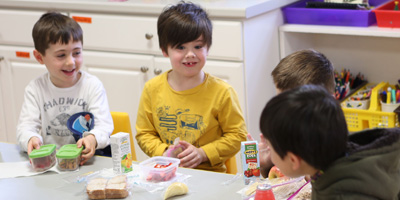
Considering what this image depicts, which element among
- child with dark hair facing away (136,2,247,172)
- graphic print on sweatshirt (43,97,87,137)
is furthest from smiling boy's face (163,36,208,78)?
graphic print on sweatshirt (43,97,87,137)

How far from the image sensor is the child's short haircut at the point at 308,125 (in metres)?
0.97

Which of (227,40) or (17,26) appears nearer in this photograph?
(227,40)

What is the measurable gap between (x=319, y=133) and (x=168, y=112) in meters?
0.98

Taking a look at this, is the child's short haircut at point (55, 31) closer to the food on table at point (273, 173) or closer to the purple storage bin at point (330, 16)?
the food on table at point (273, 173)

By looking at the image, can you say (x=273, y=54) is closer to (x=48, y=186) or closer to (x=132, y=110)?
(x=132, y=110)

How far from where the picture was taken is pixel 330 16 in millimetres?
2455

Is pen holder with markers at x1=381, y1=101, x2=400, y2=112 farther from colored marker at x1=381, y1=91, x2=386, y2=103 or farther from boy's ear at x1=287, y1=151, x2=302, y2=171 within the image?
boy's ear at x1=287, y1=151, x2=302, y2=171

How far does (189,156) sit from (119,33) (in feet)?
3.74

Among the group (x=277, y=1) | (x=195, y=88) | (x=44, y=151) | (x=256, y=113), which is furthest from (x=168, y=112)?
(x=277, y=1)

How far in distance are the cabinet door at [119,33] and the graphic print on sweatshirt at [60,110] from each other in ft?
2.47

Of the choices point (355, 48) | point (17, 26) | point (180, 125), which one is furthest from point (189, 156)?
point (17, 26)

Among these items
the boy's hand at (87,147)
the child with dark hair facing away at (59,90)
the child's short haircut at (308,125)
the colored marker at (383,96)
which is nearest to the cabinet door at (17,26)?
the child with dark hair facing away at (59,90)

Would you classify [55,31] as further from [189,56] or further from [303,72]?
[303,72]

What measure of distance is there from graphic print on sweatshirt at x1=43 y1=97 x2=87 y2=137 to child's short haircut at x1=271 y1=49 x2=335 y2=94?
75 cm
